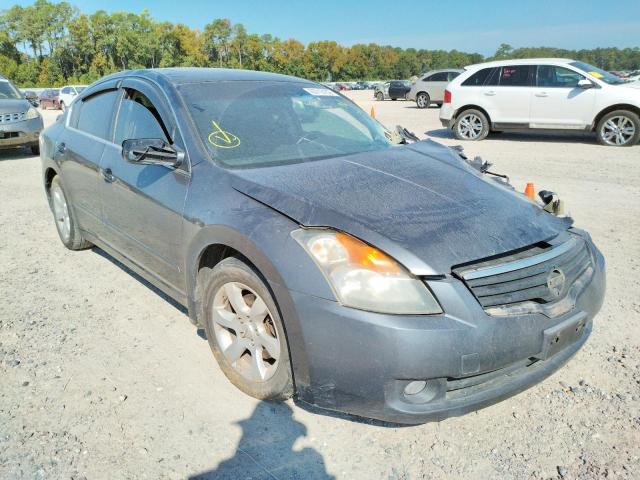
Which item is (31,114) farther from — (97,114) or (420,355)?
(420,355)

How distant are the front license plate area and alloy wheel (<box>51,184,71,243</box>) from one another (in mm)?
4216

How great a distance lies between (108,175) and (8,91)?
407 inches

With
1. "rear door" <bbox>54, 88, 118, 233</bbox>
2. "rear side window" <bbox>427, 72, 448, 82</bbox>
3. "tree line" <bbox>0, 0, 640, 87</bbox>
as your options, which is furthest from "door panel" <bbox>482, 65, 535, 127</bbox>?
"tree line" <bbox>0, 0, 640, 87</bbox>

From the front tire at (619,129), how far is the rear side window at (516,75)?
175cm

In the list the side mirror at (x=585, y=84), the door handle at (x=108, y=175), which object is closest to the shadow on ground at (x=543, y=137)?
the side mirror at (x=585, y=84)

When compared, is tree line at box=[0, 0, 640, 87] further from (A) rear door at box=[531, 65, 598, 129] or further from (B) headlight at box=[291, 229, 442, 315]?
(B) headlight at box=[291, 229, 442, 315]

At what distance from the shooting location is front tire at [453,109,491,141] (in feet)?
39.8

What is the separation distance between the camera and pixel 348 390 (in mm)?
2270

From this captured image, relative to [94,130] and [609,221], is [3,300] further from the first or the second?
[609,221]

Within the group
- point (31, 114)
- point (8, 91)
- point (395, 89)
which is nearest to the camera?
point (31, 114)

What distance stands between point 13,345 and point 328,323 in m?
2.38

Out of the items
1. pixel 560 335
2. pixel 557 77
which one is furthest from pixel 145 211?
pixel 557 77

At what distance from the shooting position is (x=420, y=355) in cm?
215

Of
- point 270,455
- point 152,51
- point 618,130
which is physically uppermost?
point 152,51
